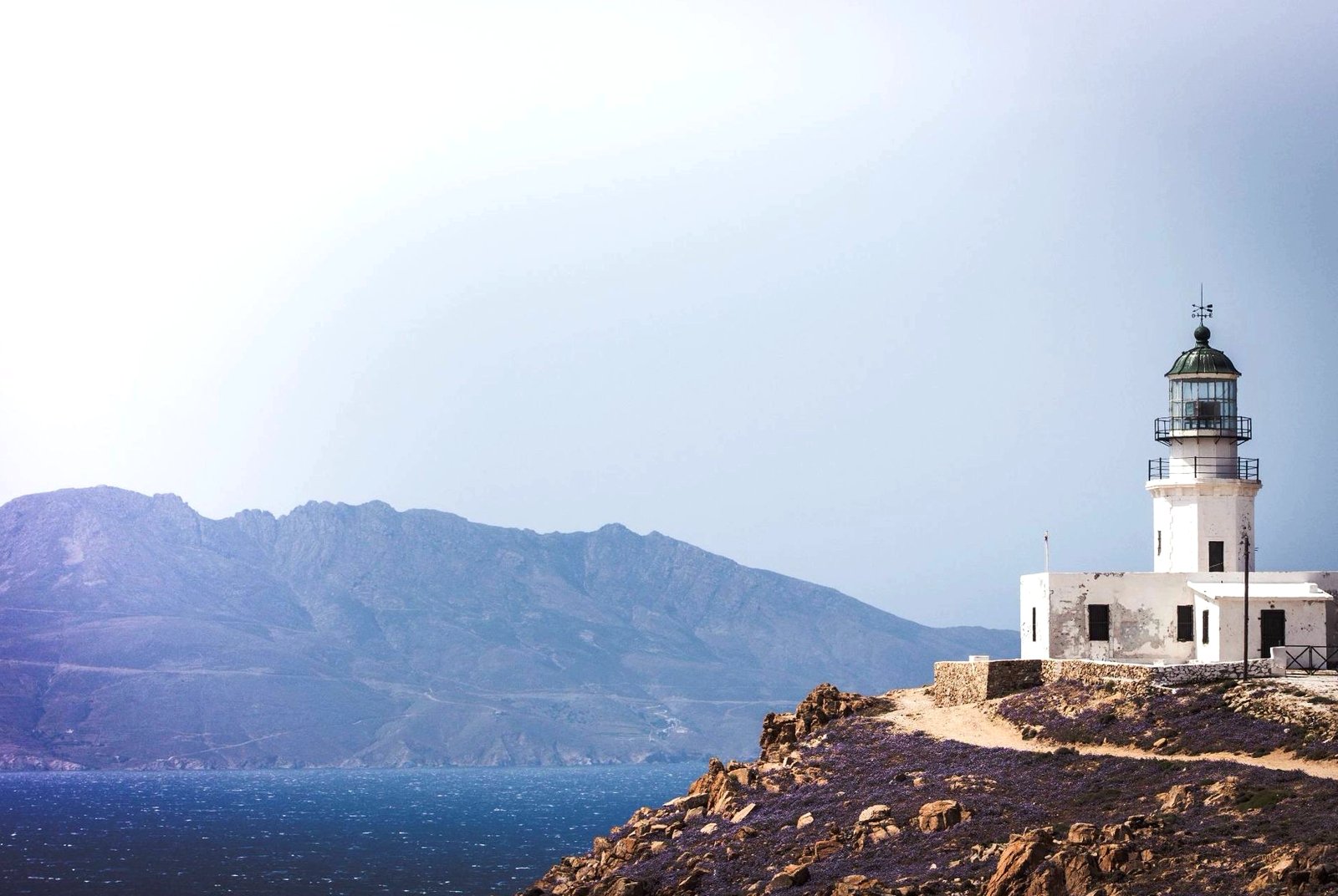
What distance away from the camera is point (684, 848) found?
50.3m

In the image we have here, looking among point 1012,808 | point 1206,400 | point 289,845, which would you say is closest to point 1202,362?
point 1206,400

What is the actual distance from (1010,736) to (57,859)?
234 ft

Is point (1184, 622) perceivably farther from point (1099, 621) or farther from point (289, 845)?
point (289, 845)

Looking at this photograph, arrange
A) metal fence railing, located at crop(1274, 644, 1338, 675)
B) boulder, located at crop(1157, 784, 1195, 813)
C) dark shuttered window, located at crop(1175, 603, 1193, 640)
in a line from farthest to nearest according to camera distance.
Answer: dark shuttered window, located at crop(1175, 603, 1193, 640) < metal fence railing, located at crop(1274, 644, 1338, 675) < boulder, located at crop(1157, 784, 1195, 813)

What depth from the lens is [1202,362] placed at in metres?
60.5

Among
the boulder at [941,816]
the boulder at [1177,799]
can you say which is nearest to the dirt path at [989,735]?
the boulder at [1177,799]

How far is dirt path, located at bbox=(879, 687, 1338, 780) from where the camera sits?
4369cm

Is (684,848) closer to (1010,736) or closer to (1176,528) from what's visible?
(1010,736)

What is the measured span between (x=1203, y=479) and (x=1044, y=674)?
859 centimetres

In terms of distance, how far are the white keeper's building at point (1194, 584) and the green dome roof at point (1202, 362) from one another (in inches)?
1.6

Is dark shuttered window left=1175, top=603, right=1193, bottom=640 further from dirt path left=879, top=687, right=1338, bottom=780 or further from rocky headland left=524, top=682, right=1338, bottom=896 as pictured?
dirt path left=879, top=687, right=1338, bottom=780

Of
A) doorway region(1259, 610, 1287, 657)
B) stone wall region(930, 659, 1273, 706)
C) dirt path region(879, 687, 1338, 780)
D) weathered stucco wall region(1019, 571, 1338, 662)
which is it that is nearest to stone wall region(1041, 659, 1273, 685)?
stone wall region(930, 659, 1273, 706)

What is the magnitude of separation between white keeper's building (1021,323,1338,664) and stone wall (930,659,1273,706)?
4.57 ft

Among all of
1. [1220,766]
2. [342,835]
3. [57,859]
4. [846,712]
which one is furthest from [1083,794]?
[342,835]
